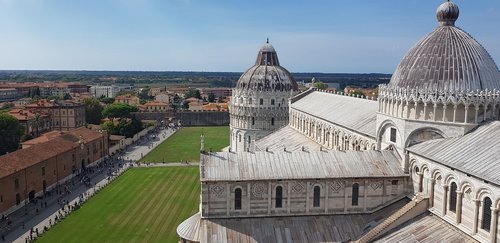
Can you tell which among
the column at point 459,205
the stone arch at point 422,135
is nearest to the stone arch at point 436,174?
the column at point 459,205

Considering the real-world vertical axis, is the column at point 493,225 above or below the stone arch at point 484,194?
below

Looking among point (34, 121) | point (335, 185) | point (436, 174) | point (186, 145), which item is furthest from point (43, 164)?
point (34, 121)

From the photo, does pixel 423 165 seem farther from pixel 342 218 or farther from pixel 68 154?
pixel 68 154

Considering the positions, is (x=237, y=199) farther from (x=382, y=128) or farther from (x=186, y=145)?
(x=186, y=145)

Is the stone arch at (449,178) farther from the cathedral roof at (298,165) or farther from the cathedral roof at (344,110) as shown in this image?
the cathedral roof at (344,110)

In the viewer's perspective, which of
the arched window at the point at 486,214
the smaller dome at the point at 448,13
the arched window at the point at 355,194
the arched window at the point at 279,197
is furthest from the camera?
the smaller dome at the point at 448,13

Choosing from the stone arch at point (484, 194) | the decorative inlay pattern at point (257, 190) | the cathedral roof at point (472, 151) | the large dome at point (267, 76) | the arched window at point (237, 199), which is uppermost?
the large dome at point (267, 76)

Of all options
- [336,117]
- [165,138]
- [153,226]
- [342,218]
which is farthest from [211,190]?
[165,138]
